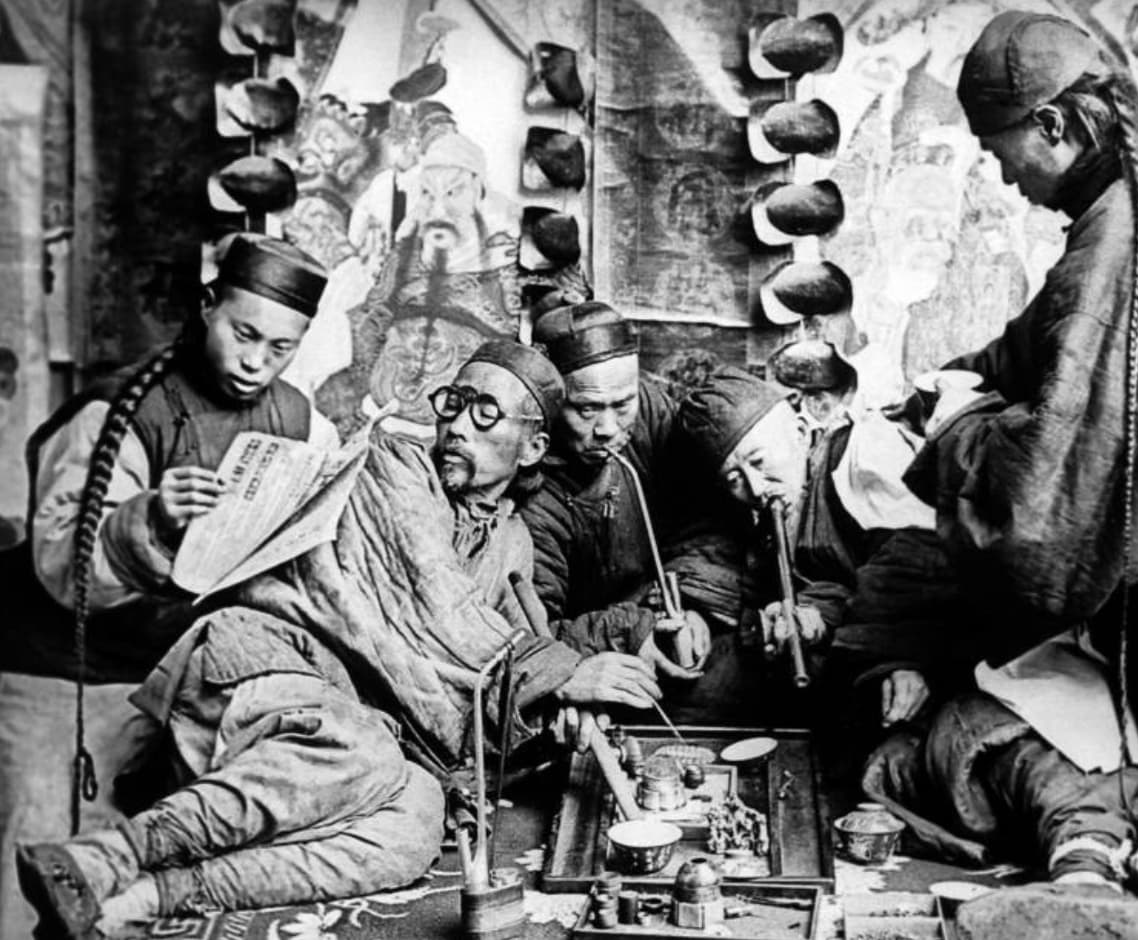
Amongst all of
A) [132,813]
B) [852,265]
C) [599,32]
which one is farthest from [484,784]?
[599,32]

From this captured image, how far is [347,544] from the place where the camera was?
293 inches

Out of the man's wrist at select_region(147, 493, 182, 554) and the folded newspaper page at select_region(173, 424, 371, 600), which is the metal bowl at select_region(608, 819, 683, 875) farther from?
the man's wrist at select_region(147, 493, 182, 554)

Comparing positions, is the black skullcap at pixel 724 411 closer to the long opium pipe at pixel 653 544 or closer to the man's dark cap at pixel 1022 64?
the long opium pipe at pixel 653 544

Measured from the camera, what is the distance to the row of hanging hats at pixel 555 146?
7.57m

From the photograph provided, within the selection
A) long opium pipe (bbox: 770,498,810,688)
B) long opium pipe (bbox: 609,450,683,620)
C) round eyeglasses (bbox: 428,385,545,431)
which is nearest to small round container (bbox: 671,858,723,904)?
long opium pipe (bbox: 770,498,810,688)

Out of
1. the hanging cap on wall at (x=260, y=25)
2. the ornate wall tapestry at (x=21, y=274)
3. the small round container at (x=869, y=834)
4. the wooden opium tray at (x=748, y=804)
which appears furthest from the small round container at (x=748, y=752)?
the hanging cap on wall at (x=260, y=25)

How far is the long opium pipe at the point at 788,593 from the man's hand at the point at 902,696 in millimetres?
300

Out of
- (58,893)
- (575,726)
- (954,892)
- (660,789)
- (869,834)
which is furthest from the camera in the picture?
(575,726)

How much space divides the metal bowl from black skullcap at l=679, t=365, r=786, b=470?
1.45 meters

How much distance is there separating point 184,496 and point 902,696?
9.04 ft

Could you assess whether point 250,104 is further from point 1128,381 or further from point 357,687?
point 1128,381

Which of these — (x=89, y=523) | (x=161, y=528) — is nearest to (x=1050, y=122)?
(x=161, y=528)

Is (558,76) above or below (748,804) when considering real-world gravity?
above

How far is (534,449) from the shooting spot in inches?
300
